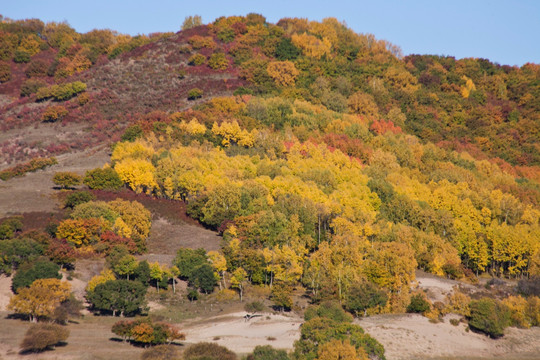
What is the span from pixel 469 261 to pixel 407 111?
71.3 m

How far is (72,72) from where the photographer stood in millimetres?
183500

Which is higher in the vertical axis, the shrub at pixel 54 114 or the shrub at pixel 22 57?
the shrub at pixel 22 57

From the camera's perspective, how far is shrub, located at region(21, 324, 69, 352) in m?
53.8

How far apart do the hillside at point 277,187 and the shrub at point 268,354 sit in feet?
8.23

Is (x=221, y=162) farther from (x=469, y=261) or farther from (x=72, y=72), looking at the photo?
(x=72, y=72)

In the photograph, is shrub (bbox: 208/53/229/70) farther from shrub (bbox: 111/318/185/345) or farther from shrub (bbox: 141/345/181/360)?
shrub (bbox: 141/345/181/360)

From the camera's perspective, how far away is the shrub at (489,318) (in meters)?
68.5

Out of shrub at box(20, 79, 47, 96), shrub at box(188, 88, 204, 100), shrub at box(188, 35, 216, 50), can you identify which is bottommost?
shrub at box(188, 88, 204, 100)

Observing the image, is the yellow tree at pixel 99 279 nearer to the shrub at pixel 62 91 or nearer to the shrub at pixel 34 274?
the shrub at pixel 34 274

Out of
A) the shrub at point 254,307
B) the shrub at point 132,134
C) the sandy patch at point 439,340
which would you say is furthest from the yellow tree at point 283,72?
the sandy patch at point 439,340

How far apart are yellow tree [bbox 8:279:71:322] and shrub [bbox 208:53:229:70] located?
366 ft

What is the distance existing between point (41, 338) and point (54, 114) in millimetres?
108077

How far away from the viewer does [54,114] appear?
15312 centimetres

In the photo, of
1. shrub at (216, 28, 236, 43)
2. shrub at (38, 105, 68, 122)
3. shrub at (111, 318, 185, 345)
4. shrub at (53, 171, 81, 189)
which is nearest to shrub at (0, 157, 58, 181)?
shrub at (53, 171, 81, 189)
